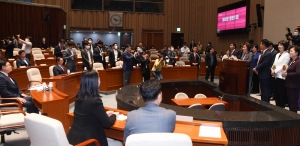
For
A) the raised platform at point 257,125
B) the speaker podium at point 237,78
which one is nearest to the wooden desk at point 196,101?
the speaker podium at point 237,78

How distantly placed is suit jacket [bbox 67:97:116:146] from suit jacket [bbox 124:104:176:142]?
0.52 m

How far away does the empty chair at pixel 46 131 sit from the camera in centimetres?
241

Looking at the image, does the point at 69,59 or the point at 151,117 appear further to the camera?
the point at 69,59

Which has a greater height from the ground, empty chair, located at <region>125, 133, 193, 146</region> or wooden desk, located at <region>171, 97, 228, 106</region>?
empty chair, located at <region>125, 133, 193, 146</region>

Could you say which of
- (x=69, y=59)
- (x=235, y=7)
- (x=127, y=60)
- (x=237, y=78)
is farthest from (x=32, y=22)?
(x=237, y=78)

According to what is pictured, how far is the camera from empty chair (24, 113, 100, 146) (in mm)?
2410

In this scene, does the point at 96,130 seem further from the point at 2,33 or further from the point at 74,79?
the point at 2,33

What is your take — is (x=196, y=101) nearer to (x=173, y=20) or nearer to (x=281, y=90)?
(x=281, y=90)

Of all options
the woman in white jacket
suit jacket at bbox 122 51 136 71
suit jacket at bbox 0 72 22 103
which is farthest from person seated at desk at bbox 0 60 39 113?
the woman in white jacket

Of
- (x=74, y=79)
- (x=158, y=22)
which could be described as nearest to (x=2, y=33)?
(x=74, y=79)

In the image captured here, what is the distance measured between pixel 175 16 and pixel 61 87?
16.0 m

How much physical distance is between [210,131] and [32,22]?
50.2 ft

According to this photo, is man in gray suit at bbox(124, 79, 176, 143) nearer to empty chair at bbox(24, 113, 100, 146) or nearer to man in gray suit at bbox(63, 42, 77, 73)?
empty chair at bbox(24, 113, 100, 146)

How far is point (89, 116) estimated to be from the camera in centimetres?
309
